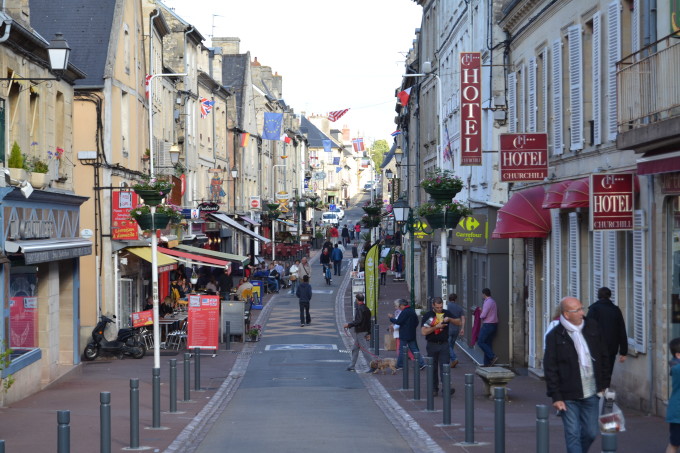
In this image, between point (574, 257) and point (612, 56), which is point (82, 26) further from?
point (612, 56)

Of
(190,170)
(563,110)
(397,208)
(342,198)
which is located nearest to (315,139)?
(342,198)

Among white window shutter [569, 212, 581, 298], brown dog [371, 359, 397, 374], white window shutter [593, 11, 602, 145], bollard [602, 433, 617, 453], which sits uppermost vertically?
white window shutter [593, 11, 602, 145]

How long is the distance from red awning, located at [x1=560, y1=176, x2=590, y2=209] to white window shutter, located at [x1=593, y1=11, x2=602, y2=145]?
2.43 ft

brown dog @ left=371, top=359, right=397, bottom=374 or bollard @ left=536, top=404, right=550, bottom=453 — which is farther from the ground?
bollard @ left=536, top=404, right=550, bottom=453

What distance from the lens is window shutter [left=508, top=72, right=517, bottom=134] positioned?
79.3 ft

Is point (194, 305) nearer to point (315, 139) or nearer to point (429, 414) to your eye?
point (429, 414)

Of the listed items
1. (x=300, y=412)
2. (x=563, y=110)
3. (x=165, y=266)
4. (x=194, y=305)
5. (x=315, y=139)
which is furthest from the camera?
(x=315, y=139)

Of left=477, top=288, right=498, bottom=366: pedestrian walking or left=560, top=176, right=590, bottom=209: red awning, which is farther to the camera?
left=477, top=288, right=498, bottom=366: pedestrian walking

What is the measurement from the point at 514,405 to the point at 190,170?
30.6m

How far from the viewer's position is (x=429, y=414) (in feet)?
52.3

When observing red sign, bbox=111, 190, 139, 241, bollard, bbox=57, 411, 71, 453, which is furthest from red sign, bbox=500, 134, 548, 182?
red sign, bbox=111, 190, 139, 241

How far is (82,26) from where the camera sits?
29.1 m

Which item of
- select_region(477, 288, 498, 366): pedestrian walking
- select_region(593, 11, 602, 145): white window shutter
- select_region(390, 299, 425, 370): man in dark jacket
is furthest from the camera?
select_region(477, 288, 498, 366): pedestrian walking

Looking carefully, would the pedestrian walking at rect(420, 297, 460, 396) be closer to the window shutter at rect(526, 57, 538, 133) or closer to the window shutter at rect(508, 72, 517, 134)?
the window shutter at rect(526, 57, 538, 133)
